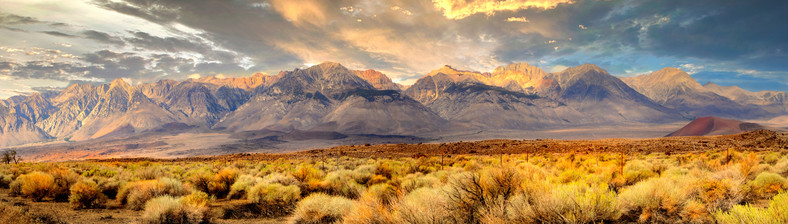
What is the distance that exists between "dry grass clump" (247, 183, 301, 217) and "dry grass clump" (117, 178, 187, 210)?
2.45 meters

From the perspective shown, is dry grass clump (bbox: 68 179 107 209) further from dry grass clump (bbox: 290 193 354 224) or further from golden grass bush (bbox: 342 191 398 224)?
golden grass bush (bbox: 342 191 398 224)

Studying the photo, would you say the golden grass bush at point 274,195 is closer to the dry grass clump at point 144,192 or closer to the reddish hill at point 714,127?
the dry grass clump at point 144,192

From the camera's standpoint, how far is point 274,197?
470 inches

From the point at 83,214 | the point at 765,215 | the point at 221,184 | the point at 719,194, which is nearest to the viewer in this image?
the point at 765,215

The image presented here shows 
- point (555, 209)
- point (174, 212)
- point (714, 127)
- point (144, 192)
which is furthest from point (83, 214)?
point (714, 127)

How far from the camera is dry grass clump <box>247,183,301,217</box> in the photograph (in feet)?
37.7

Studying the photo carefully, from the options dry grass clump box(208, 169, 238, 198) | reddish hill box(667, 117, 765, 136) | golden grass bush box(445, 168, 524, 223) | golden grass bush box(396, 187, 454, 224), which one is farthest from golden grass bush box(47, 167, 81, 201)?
reddish hill box(667, 117, 765, 136)

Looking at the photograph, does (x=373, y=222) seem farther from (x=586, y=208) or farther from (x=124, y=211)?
(x=124, y=211)

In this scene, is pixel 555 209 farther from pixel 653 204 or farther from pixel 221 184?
pixel 221 184

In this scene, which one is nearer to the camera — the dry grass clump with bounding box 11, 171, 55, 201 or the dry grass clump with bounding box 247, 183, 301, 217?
the dry grass clump with bounding box 247, 183, 301, 217

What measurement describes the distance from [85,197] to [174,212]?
4717 mm

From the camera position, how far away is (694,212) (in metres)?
7.08

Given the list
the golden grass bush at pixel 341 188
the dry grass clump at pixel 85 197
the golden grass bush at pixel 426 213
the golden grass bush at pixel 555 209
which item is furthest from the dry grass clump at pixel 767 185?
the dry grass clump at pixel 85 197

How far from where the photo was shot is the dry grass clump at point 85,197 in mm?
10633
